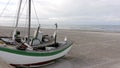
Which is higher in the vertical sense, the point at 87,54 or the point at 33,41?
the point at 33,41

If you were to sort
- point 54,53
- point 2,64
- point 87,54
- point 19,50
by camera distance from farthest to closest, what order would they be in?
point 87,54
point 54,53
point 2,64
point 19,50

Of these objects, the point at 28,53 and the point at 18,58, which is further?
the point at 28,53

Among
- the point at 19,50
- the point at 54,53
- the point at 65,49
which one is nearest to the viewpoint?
the point at 19,50

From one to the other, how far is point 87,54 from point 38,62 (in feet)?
19.9

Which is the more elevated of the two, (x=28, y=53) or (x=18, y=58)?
(x=28, y=53)

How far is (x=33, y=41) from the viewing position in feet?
46.0

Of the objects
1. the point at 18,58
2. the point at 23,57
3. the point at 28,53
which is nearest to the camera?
the point at 18,58

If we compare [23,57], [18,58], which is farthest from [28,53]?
[18,58]

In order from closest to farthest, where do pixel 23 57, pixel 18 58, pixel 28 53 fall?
pixel 18 58 → pixel 23 57 → pixel 28 53

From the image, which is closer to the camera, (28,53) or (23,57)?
(23,57)

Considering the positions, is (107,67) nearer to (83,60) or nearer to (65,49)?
(83,60)

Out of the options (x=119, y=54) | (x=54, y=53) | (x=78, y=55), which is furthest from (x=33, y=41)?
(x=119, y=54)

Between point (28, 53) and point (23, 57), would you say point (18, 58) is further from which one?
point (28, 53)

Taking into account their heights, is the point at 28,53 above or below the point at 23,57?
above
